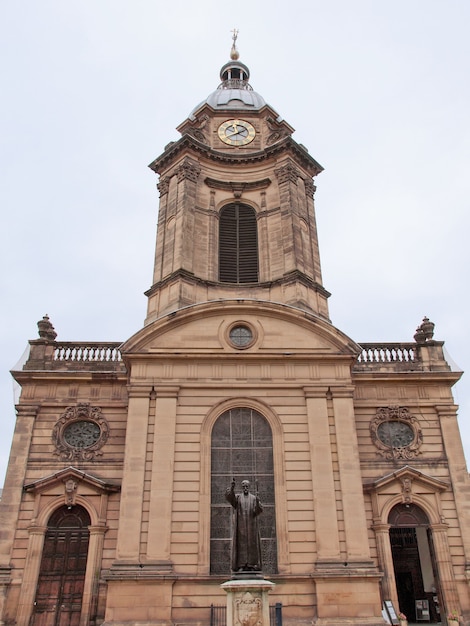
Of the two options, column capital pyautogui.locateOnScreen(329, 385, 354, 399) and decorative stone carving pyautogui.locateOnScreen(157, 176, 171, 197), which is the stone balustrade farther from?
decorative stone carving pyautogui.locateOnScreen(157, 176, 171, 197)

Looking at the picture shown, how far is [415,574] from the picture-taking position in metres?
24.9

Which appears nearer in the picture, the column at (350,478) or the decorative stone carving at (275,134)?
the column at (350,478)

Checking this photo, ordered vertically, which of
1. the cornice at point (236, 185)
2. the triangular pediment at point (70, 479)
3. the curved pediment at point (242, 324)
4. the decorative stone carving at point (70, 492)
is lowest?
the decorative stone carving at point (70, 492)

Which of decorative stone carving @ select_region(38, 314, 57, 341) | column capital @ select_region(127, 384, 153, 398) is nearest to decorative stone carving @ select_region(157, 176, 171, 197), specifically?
decorative stone carving @ select_region(38, 314, 57, 341)

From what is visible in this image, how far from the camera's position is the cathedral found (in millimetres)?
17703

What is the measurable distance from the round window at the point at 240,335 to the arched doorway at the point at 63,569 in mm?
7898

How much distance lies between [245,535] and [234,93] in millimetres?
27731

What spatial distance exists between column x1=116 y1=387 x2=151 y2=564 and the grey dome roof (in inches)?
721

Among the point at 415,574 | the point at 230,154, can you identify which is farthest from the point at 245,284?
the point at 415,574

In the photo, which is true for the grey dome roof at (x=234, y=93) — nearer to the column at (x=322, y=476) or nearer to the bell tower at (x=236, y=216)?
the bell tower at (x=236, y=216)

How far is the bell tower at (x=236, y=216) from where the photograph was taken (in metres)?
24.9

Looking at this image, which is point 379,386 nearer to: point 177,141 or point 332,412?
point 332,412

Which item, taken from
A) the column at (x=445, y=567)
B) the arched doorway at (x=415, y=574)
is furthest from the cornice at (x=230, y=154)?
the column at (x=445, y=567)

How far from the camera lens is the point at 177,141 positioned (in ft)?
93.7
